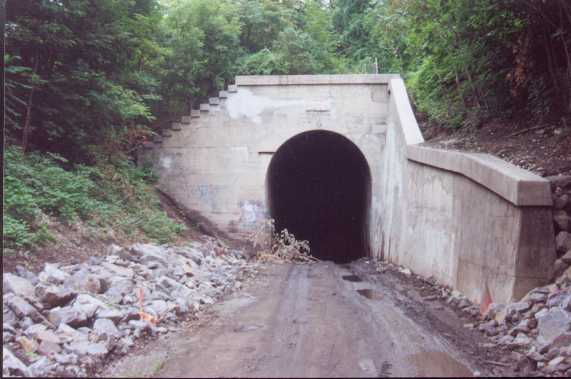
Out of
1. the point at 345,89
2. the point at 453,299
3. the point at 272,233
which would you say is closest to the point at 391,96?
the point at 345,89

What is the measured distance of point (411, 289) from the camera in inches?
335

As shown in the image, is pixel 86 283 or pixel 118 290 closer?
pixel 86 283

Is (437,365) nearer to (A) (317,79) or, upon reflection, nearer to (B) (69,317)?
(B) (69,317)

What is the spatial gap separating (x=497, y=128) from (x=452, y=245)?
3.16 metres

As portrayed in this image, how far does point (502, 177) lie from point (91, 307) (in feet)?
15.6

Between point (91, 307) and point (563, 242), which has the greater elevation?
point (563, 242)

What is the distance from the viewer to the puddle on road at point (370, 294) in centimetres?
806

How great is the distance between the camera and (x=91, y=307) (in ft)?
17.9

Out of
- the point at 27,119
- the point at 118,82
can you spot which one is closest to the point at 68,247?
the point at 27,119

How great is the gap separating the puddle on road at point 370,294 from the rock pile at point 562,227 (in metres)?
2.71

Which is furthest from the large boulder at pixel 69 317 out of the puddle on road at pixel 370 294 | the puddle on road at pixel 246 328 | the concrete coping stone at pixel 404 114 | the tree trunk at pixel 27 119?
the concrete coping stone at pixel 404 114

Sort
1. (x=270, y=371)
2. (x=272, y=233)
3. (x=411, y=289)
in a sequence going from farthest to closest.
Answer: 1. (x=272, y=233)
2. (x=411, y=289)
3. (x=270, y=371)

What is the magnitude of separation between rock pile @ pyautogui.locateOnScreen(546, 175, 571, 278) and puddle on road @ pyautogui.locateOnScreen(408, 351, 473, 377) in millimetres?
1958

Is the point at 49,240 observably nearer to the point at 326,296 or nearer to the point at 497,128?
the point at 326,296
